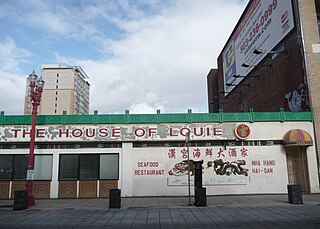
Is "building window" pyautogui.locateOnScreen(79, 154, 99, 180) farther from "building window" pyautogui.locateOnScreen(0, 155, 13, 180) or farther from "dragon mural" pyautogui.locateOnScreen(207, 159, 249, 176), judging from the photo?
"dragon mural" pyautogui.locateOnScreen(207, 159, 249, 176)

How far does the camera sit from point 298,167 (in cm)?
1959

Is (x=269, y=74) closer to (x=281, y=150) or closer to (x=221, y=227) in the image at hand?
(x=281, y=150)

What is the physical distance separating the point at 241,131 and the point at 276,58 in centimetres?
926

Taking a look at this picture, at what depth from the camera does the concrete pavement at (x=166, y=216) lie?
991 centimetres

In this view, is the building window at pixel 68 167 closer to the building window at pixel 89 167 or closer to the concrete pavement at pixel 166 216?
the building window at pixel 89 167

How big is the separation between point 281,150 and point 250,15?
17.1 metres

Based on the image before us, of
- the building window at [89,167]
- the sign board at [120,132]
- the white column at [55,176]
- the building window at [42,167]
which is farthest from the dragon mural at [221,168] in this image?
the building window at [42,167]

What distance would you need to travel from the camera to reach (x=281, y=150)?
19.6 meters

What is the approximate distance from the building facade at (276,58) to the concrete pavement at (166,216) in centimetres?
908

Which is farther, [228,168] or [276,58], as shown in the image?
[276,58]

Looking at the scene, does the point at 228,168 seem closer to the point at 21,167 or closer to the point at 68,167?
the point at 68,167

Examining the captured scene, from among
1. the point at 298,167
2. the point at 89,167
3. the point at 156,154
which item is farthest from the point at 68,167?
the point at 298,167

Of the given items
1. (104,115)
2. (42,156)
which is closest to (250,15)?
(104,115)

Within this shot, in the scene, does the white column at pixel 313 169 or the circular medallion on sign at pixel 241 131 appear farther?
the circular medallion on sign at pixel 241 131
